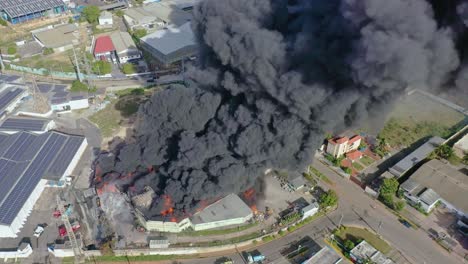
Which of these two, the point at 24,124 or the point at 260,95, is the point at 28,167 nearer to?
the point at 24,124

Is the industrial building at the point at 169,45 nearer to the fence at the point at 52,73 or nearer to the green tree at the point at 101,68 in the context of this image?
the green tree at the point at 101,68

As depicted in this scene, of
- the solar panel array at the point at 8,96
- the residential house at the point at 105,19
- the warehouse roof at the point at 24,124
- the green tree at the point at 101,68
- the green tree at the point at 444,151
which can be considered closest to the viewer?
the green tree at the point at 444,151

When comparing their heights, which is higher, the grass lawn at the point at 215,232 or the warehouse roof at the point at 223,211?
the warehouse roof at the point at 223,211

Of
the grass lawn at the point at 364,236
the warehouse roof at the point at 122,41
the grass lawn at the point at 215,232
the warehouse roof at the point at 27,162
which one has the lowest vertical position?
the grass lawn at the point at 364,236

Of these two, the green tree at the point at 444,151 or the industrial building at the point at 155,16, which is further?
the industrial building at the point at 155,16

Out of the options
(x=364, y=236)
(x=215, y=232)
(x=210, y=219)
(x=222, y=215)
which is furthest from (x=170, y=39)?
(x=364, y=236)

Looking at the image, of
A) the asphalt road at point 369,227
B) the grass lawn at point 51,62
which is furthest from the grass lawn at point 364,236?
the grass lawn at point 51,62

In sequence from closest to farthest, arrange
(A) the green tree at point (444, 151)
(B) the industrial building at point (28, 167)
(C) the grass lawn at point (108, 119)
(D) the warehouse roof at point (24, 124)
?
(B) the industrial building at point (28, 167)
(A) the green tree at point (444, 151)
(D) the warehouse roof at point (24, 124)
(C) the grass lawn at point (108, 119)
